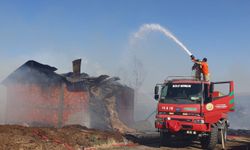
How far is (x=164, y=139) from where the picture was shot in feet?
48.8

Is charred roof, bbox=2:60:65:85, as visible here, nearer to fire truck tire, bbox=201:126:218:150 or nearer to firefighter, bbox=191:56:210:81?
firefighter, bbox=191:56:210:81

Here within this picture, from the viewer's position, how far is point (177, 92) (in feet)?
46.3

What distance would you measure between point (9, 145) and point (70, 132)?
431 centimetres

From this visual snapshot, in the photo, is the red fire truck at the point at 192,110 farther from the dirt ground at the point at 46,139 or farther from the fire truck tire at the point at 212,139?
the dirt ground at the point at 46,139

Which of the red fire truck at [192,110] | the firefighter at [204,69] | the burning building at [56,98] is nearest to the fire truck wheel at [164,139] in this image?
the red fire truck at [192,110]

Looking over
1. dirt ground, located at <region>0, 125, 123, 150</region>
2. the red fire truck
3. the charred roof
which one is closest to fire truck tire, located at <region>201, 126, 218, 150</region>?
the red fire truck

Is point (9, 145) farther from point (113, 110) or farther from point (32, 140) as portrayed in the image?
point (113, 110)

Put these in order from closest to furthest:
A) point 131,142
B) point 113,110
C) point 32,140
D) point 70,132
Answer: point 32,140 → point 70,132 → point 131,142 → point 113,110

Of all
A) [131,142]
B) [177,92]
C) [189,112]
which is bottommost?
[131,142]

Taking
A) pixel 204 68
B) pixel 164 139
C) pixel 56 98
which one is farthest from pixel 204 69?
pixel 56 98

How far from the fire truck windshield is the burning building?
11206mm

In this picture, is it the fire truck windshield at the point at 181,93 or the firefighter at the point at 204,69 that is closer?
the fire truck windshield at the point at 181,93

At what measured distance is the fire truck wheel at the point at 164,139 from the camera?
1474 cm

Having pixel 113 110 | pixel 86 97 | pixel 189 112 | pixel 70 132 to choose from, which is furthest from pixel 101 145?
pixel 113 110
